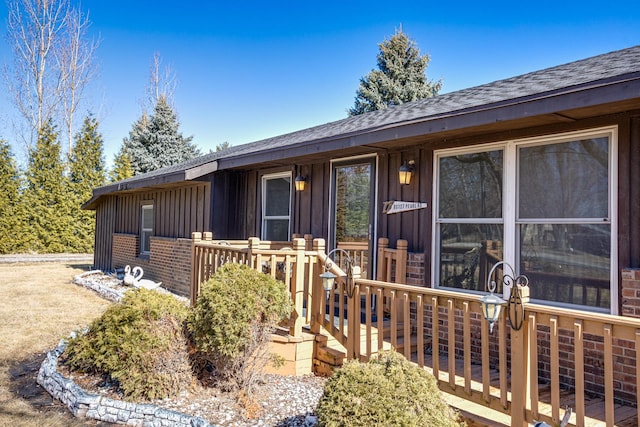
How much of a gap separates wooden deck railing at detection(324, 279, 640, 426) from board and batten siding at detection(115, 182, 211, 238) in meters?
5.30

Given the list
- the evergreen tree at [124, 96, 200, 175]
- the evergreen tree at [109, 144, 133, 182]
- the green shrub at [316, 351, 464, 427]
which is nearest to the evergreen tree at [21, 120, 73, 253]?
the evergreen tree at [109, 144, 133, 182]

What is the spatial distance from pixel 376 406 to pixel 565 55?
69.8 ft

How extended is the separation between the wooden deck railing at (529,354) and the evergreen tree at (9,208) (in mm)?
19261

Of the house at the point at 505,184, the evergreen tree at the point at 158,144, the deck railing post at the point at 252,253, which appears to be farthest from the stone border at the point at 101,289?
the evergreen tree at the point at 158,144

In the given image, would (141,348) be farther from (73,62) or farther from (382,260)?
(73,62)

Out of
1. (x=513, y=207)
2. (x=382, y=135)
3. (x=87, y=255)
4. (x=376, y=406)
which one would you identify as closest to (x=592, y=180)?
(x=513, y=207)

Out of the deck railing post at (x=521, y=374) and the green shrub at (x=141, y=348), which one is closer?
the deck railing post at (x=521, y=374)

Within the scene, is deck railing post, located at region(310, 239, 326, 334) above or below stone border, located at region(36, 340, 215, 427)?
above

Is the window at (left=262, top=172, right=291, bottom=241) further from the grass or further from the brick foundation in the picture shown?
the brick foundation

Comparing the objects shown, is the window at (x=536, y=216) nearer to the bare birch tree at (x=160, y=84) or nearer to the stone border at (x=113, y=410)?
the stone border at (x=113, y=410)

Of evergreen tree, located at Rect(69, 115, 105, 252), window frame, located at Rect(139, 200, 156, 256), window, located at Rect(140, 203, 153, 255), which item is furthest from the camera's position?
evergreen tree, located at Rect(69, 115, 105, 252)

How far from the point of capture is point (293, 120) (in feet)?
82.8

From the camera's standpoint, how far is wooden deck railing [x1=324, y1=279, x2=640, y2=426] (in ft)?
8.39

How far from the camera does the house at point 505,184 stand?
359cm
